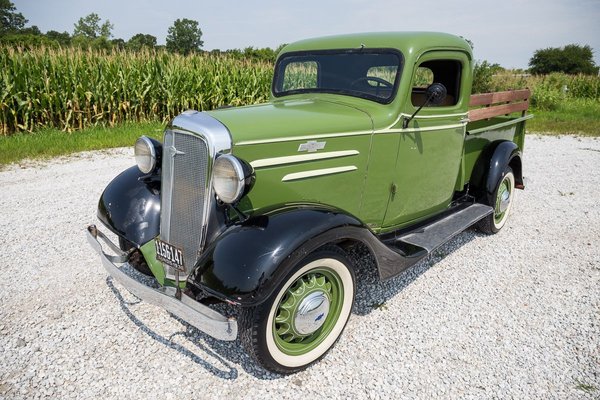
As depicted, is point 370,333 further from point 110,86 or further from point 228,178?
point 110,86

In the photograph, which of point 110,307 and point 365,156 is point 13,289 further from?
point 365,156

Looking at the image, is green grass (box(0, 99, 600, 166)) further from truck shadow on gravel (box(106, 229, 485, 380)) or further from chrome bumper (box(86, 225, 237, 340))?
chrome bumper (box(86, 225, 237, 340))

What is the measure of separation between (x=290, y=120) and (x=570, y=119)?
15.0 m

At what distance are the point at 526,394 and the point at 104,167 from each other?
6918 mm

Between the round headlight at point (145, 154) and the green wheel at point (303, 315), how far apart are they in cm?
143

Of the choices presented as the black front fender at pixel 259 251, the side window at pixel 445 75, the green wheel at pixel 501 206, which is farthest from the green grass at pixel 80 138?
the green wheel at pixel 501 206

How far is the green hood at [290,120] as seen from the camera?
8.40ft

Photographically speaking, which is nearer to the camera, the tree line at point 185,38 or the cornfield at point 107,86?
the cornfield at point 107,86

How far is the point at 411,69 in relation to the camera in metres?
3.22

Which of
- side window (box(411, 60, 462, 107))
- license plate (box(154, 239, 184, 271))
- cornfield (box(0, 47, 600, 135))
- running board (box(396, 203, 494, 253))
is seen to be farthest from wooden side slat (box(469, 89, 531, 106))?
cornfield (box(0, 47, 600, 135))

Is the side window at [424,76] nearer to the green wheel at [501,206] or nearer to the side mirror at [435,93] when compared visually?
the side mirror at [435,93]

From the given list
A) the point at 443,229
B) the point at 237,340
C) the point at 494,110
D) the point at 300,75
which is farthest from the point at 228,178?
the point at 494,110

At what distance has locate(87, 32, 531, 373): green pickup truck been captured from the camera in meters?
2.22

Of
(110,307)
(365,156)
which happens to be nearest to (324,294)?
(365,156)
